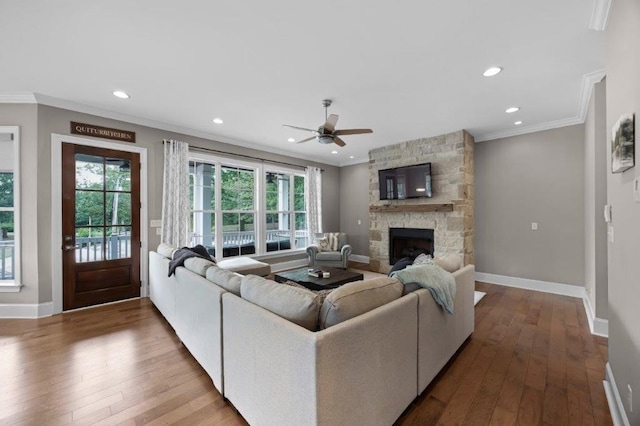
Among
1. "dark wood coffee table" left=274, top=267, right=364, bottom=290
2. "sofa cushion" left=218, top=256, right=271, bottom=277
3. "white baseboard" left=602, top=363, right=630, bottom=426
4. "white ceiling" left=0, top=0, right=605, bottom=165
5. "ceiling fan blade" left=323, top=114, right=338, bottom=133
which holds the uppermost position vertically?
"white ceiling" left=0, top=0, right=605, bottom=165

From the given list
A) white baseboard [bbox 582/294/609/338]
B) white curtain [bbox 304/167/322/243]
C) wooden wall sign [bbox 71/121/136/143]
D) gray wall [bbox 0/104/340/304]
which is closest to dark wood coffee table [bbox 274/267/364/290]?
white curtain [bbox 304/167/322/243]

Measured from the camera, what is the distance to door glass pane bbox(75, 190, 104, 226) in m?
3.65

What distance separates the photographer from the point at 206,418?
67.4 inches

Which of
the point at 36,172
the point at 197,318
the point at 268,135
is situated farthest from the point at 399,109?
the point at 36,172

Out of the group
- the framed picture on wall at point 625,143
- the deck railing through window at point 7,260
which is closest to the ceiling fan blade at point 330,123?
the framed picture on wall at point 625,143

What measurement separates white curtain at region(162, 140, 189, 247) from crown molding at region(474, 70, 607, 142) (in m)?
5.30

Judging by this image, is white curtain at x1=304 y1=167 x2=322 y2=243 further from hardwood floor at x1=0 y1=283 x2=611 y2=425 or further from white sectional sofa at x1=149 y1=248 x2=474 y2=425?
white sectional sofa at x1=149 y1=248 x2=474 y2=425

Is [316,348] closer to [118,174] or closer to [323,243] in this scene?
[118,174]

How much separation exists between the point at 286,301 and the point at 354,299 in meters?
0.38

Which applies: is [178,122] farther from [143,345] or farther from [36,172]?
[143,345]

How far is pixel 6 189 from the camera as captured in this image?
11.1ft

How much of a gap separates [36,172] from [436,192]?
235 inches

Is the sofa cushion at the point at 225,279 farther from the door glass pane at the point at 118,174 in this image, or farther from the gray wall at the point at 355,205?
the gray wall at the point at 355,205

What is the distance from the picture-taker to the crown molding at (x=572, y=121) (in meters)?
2.83
